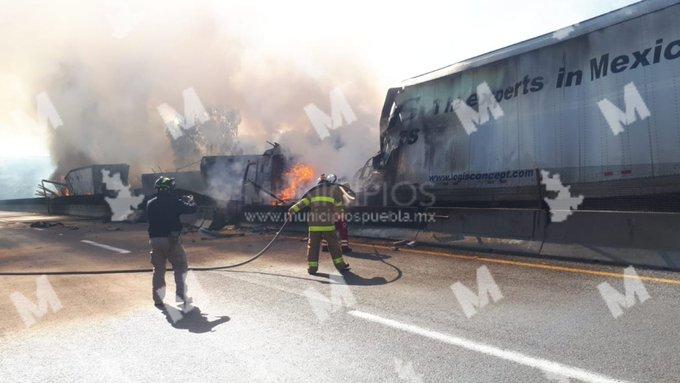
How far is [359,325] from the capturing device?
14.5 ft

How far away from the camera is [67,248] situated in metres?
11.8

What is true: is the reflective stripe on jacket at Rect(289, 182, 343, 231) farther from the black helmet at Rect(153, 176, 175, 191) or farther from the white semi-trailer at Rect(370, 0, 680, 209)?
the white semi-trailer at Rect(370, 0, 680, 209)

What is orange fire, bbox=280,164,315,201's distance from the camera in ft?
50.0

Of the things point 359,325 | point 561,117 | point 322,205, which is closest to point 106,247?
point 322,205

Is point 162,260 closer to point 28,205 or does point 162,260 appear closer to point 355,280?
point 355,280

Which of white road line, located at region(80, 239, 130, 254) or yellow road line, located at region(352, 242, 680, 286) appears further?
white road line, located at region(80, 239, 130, 254)

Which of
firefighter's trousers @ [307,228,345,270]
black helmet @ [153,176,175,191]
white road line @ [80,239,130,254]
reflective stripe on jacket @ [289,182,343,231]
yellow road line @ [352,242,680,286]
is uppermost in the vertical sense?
black helmet @ [153,176,175,191]

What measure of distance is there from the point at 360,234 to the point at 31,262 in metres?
6.94

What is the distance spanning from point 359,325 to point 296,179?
11.4 metres

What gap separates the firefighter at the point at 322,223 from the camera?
23.5 feet

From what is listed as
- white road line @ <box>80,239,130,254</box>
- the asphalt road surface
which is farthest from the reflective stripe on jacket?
white road line @ <box>80,239,130,254</box>

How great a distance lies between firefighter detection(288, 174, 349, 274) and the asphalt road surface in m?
0.27

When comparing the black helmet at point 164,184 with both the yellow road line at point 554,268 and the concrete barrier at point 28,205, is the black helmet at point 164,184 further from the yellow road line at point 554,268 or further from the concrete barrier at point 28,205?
the concrete barrier at point 28,205

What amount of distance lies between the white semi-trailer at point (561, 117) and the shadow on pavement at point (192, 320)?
618cm
